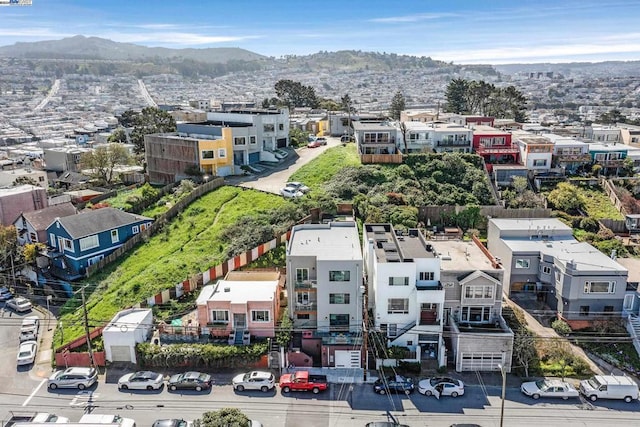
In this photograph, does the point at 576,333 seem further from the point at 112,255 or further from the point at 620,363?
the point at 112,255

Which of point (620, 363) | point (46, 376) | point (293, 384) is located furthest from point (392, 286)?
point (46, 376)

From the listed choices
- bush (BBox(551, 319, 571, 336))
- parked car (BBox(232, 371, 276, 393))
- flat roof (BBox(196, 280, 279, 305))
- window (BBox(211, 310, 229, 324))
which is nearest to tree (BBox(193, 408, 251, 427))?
parked car (BBox(232, 371, 276, 393))

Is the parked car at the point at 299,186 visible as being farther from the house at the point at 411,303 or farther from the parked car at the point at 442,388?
the parked car at the point at 442,388

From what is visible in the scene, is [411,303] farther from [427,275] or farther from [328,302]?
[328,302]

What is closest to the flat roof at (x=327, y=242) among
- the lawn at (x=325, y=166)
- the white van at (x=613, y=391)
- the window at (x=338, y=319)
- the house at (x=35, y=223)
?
the window at (x=338, y=319)

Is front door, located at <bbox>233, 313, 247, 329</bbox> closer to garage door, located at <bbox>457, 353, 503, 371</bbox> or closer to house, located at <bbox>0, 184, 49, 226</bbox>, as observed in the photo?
garage door, located at <bbox>457, 353, 503, 371</bbox>

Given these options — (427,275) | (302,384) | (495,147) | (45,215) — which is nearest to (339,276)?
(427,275)
